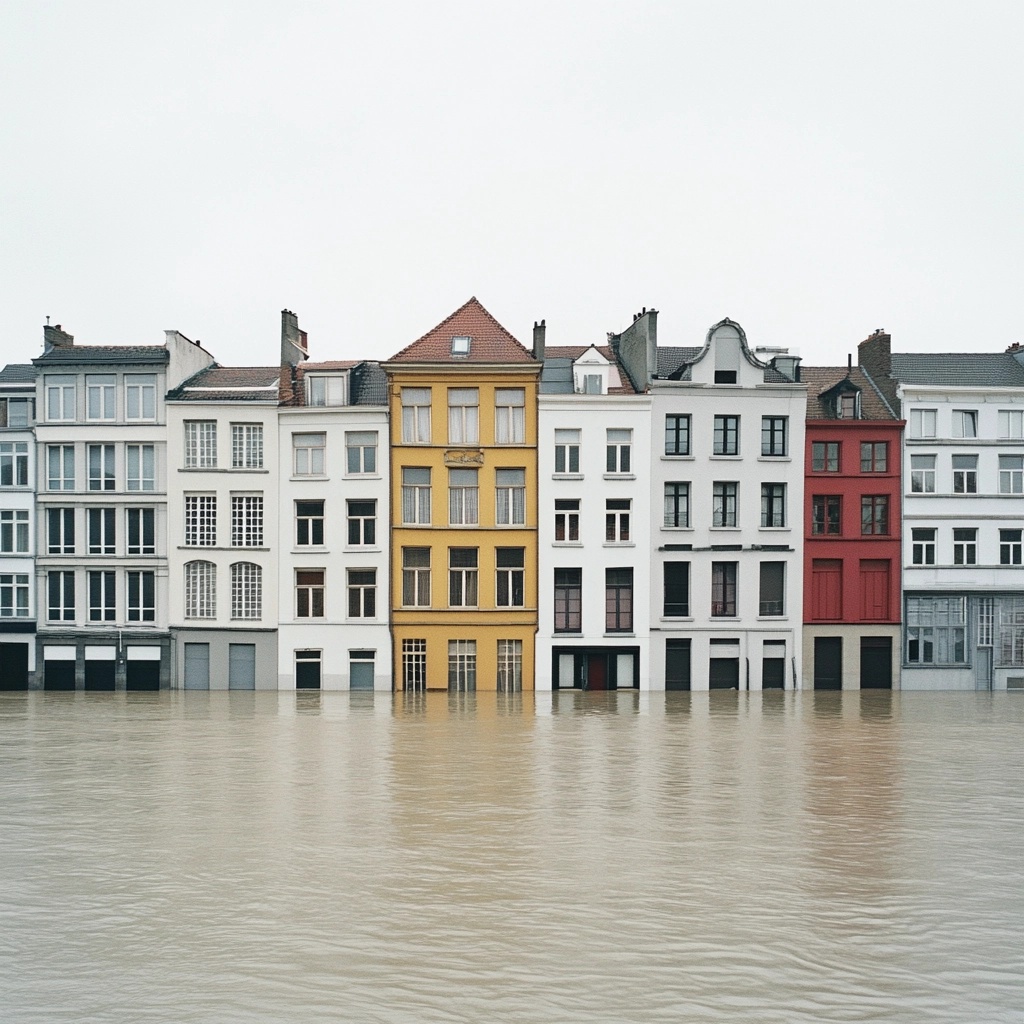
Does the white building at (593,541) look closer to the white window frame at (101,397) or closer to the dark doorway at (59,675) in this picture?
the white window frame at (101,397)

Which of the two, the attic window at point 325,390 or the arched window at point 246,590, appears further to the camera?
the attic window at point 325,390

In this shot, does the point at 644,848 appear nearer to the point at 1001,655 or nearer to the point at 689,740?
the point at 689,740

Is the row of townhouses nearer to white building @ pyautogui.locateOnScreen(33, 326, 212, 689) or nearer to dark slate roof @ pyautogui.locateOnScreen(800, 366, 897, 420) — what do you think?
white building @ pyautogui.locateOnScreen(33, 326, 212, 689)

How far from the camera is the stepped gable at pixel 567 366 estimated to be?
52.2m

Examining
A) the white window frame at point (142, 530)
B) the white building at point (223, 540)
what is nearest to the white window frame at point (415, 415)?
the white building at point (223, 540)

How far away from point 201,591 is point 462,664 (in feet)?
38.8

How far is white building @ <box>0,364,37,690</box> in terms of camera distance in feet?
170

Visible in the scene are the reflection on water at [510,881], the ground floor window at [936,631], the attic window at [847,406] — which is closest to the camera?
the reflection on water at [510,881]

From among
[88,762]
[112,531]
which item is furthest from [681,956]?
[112,531]

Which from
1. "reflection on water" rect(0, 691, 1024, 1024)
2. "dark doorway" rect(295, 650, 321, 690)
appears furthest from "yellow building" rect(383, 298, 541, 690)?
"reflection on water" rect(0, 691, 1024, 1024)

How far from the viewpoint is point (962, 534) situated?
176 feet

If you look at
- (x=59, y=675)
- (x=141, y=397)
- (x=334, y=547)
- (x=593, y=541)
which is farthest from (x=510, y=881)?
(x=59, y=675)

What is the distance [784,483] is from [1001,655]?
41.8ft

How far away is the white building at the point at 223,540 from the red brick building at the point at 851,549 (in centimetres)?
2375
